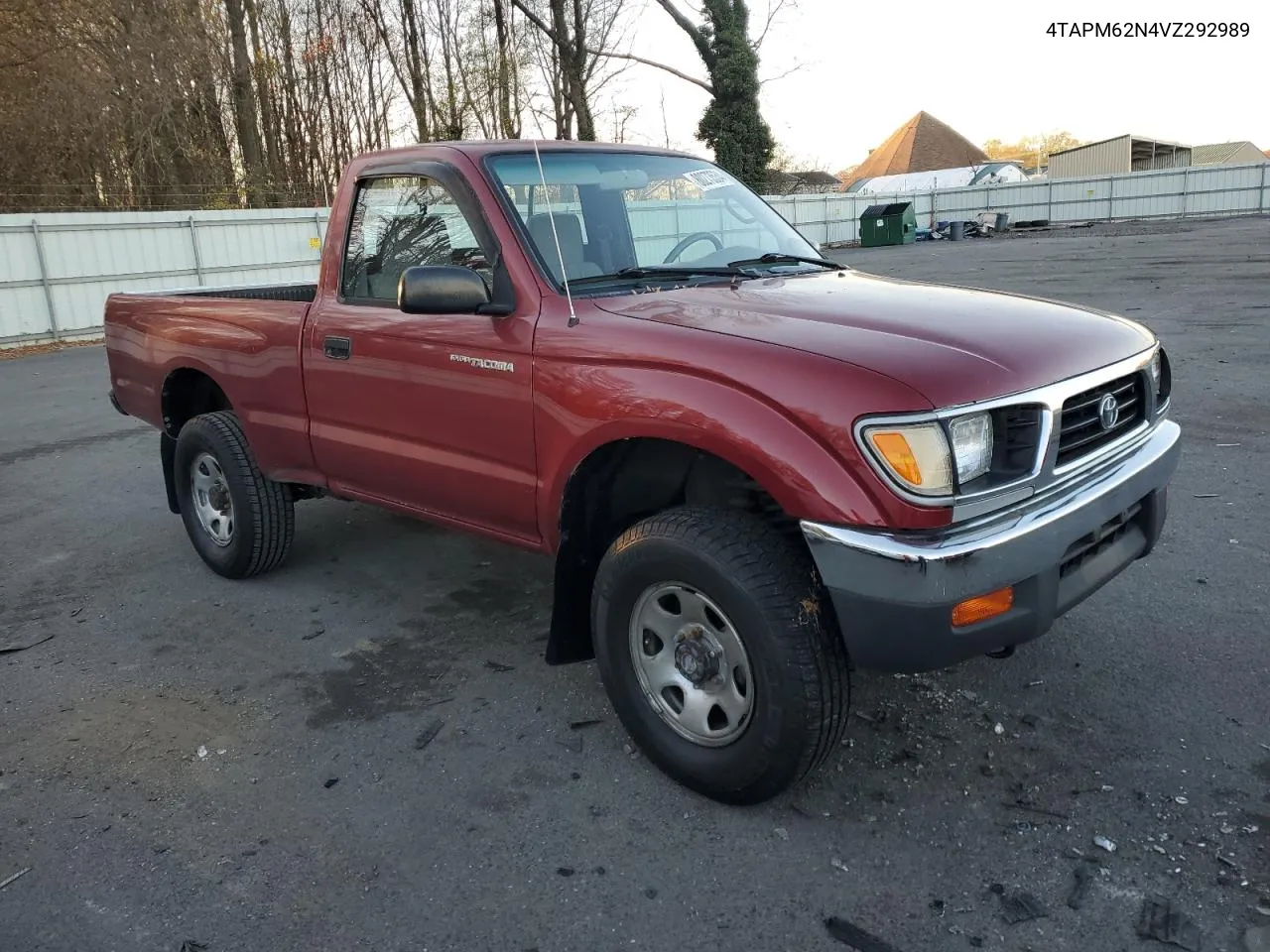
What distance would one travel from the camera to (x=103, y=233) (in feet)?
58.4

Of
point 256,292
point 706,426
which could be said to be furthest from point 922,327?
point 256,292

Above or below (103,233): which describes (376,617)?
below

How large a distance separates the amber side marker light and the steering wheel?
1771 mm

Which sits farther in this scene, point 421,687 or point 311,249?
point 311,249

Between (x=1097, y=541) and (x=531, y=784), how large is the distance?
1.83 meters

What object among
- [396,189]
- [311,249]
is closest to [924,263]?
[311,249]

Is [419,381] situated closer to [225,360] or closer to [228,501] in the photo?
[225,360]

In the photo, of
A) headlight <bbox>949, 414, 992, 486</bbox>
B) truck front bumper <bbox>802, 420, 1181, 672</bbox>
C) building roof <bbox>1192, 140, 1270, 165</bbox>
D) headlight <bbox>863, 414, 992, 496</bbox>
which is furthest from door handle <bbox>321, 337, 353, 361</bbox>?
building roof <bbox>1192, 140, 1270, 165</bbox>

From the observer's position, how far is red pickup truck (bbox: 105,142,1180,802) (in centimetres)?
245

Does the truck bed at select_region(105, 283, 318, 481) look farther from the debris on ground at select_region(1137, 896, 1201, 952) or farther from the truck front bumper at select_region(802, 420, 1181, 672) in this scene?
the debris on ground at select_region(1137, 896, 1201, 952)

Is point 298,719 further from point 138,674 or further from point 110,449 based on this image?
point 110,449

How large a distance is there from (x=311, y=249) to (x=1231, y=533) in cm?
2023

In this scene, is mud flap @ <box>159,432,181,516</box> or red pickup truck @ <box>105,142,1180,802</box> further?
mud flap @ <box>159,432,181,516</box>

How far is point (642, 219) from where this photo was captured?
3867 mm
